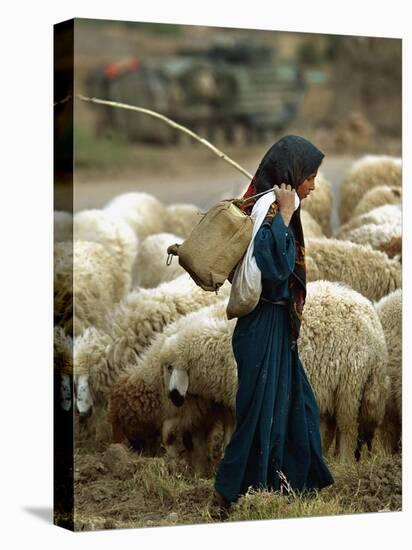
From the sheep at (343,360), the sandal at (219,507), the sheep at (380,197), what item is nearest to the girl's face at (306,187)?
the sheep at (343,360)

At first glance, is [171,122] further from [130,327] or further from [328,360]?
[328,360]

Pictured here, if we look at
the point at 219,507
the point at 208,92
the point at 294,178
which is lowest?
the point at 219,507

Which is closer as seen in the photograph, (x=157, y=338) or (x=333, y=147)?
(x=157, y=338)

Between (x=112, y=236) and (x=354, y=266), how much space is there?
1.80m

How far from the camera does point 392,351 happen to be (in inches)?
426

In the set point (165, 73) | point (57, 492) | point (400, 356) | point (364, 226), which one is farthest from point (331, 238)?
point (57, 492)

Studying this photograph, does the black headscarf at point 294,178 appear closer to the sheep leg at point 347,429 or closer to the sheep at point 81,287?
the sheep leg at point 347,429

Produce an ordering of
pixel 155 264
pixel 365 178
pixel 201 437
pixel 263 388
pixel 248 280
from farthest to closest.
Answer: pixel 365 178, pixel 155 264, pixel 201 437, pixel 263 388, pixel 248 280

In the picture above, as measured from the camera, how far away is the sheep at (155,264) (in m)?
10.2

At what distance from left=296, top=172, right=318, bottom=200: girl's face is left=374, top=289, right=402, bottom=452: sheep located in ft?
3.45

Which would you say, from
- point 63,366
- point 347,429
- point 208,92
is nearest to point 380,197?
point 208,92

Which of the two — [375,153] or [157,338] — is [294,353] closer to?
[157,338]

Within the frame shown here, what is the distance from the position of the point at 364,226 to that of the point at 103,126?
2.25 metres

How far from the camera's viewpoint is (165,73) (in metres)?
10.2
